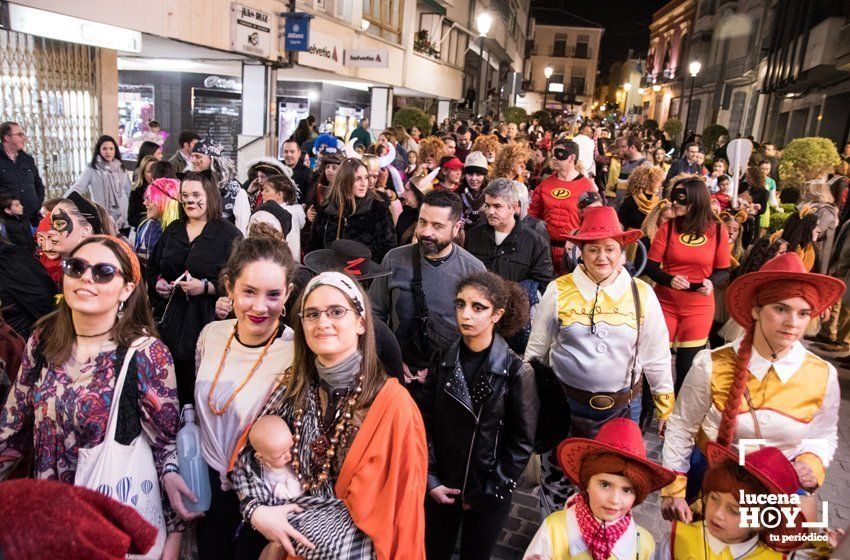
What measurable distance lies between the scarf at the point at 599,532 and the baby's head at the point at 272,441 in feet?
3.96

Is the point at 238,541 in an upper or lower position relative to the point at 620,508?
lower

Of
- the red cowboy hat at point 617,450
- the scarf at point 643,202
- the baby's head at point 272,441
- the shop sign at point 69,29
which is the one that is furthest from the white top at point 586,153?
the baby's head at point 272,441

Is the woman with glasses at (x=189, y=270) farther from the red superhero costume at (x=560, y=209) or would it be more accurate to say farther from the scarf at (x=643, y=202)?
the scarf at (x=643, y=202)

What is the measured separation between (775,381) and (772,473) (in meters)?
0.46

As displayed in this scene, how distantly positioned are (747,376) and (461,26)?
1114 inches

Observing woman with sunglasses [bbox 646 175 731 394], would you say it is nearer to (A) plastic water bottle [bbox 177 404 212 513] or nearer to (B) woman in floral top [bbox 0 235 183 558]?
(A) plastic water bottle [bbox 177 404 212 513]

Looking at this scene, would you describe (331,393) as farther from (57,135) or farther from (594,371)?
(57,135)

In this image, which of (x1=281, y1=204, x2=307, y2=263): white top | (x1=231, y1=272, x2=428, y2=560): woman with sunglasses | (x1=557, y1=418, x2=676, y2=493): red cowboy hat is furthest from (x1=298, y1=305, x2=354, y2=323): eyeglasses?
(x1=281, y1=204, x2=307, y2=263): white top

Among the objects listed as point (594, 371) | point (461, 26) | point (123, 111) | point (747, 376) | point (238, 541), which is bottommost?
point (238, 541)

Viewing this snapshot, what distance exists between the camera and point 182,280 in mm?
4090

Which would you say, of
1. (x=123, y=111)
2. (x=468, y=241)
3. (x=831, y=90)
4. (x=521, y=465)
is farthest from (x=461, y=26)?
(x=521, y=465)

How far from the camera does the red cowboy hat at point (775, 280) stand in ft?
7.84

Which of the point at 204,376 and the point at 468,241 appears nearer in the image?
the point at 204,376

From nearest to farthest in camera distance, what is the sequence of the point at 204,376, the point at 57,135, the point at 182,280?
the point at 204,376
the point at 182,280
the point at 57,135
